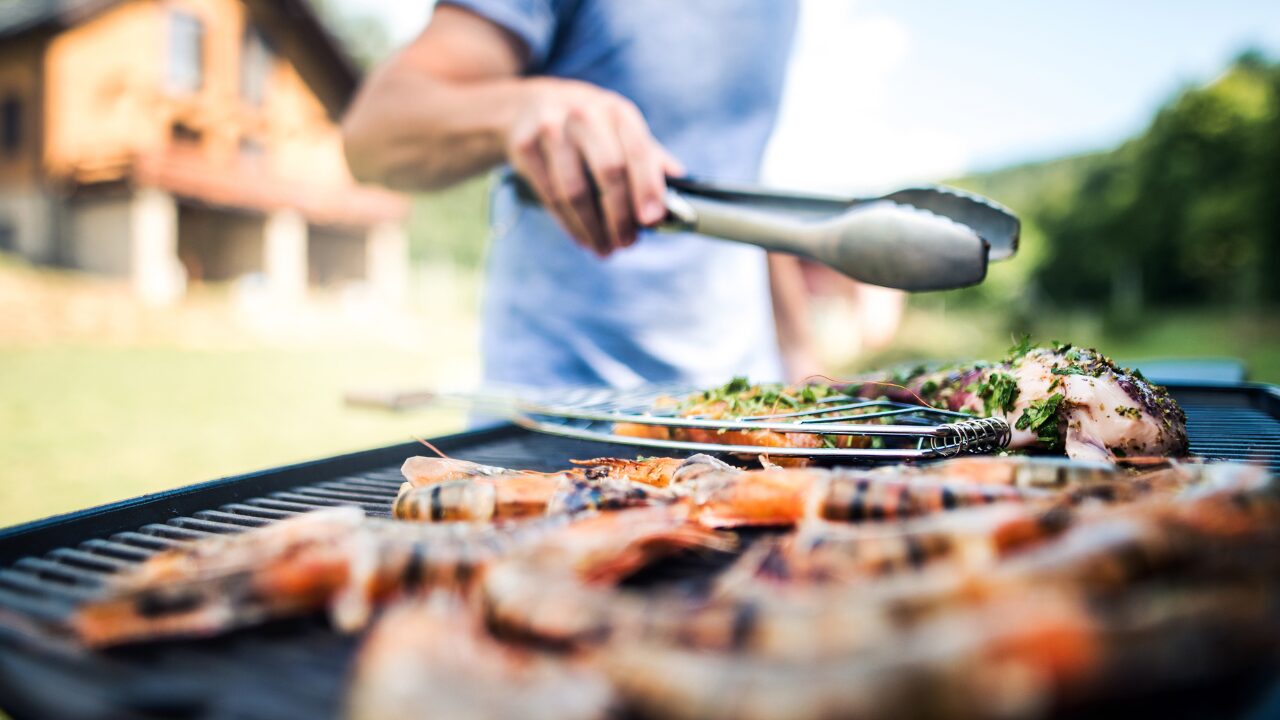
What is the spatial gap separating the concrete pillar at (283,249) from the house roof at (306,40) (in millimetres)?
4385

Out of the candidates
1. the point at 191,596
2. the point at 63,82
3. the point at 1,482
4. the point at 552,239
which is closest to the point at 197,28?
the point at 63,82

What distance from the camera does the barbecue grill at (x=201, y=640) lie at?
37.4 inches

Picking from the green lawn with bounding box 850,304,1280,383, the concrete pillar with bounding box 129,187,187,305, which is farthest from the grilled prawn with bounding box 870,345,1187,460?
the concrete pillar with bounding box 129,187,187,305

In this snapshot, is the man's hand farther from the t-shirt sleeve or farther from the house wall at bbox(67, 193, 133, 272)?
the house wall at bbox(67, 193, 133, 272)

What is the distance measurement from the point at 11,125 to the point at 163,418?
1787 centimetres

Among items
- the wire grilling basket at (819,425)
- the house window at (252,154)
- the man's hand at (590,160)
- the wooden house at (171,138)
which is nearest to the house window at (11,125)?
the wooden house at (171,138)

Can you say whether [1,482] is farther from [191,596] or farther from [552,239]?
[191,596]

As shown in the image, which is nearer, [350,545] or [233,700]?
[233,700]

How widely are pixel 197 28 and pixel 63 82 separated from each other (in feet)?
12.6

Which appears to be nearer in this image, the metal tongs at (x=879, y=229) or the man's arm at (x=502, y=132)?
the metal tongs at (x=879, y=229)

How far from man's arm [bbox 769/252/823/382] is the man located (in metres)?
0.20

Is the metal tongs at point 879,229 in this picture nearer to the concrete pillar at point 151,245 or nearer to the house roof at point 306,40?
the concrete pillar at point 151,245

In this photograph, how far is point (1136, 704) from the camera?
0.87 meters

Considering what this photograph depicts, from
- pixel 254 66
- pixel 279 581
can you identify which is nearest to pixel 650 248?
pixel 279 581
